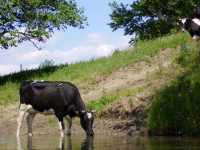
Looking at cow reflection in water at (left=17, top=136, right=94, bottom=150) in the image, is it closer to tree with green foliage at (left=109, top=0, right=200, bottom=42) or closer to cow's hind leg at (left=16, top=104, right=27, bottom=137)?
cow's hind leg at (left=16, top=104, right=27, bottom=137)

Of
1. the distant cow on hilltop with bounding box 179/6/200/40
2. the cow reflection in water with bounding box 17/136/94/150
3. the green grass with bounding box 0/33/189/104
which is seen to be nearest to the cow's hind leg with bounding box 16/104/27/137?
the cow reflection in water with bounding box 17/136/94/150

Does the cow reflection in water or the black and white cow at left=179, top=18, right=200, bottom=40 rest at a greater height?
the black and white cow at left=179, top=18, right=200, bottom=40

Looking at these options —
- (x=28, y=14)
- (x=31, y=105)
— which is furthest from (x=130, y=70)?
(x=28, y=14)

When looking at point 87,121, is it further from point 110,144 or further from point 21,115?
point 110,144

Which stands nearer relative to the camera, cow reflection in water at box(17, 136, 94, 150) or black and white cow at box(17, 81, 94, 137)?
cow reflection in water at box(17, 136, 94, 150)

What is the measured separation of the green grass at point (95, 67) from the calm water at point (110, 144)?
39.6 feet

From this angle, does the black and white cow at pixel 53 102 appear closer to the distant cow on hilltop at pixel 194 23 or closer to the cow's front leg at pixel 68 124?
the cow's front leg at pixel 68 124

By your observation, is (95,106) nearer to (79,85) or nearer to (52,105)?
(52,105)

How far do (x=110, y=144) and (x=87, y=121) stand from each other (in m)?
5.53

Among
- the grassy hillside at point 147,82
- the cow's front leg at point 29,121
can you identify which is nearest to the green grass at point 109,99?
the grassy hillside at point 147,82

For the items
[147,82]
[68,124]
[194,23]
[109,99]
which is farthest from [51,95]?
[194,23]

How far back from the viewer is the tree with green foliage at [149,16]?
5631cm

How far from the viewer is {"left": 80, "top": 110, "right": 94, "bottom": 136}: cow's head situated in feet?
83.9

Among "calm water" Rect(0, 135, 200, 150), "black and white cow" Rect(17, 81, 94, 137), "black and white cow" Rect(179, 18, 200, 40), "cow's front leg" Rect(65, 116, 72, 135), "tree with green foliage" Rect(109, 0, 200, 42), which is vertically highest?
"tree with green foliage" Rect(109, 0, 200, 42)
